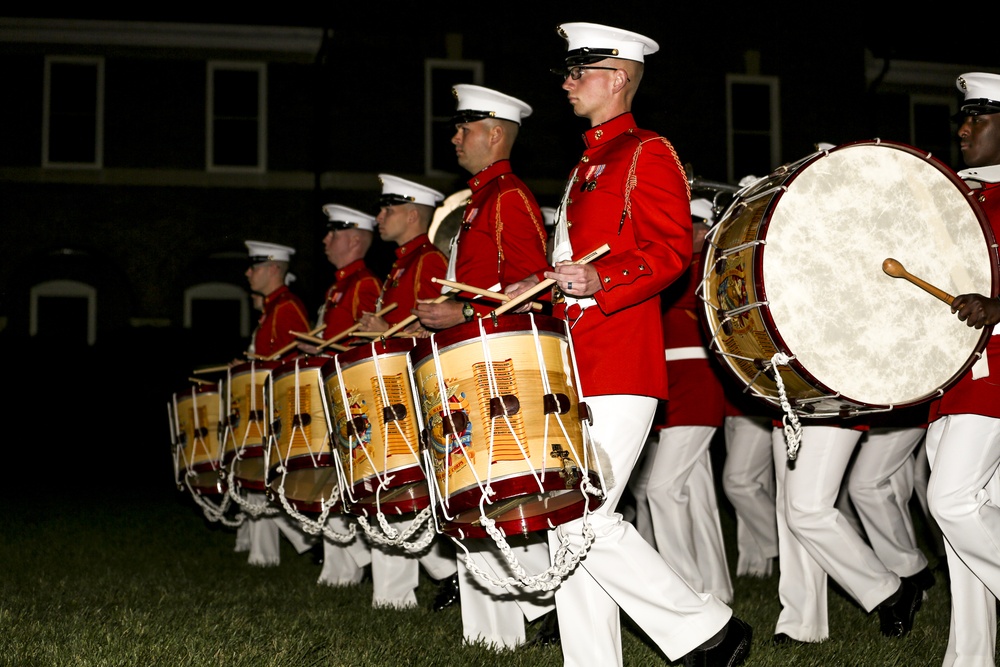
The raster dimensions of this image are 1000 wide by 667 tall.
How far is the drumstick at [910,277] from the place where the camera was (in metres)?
3.76

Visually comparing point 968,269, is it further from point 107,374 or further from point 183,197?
point 183,197

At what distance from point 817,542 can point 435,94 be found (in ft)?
45.1

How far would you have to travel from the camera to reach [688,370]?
5.84m

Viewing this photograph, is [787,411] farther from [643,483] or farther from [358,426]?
[643,483]

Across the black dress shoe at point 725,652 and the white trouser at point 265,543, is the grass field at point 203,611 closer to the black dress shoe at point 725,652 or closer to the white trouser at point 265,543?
the white trouser at point 265,543

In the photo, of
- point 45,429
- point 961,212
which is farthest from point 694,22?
point 961,212

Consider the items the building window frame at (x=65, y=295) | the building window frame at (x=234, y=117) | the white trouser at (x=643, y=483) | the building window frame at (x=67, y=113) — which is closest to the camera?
the white trouser at (x=643, y=483)

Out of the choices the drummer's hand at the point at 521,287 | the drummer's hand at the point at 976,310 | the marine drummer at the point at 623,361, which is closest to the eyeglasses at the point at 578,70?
the marine drummer at the point at 623,361

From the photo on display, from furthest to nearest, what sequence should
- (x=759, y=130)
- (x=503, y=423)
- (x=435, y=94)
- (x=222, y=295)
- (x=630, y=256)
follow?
(x=222, y=295)
(x=759, y=130)
(x=435, y=94)
(x=630, y=256)
(x=503, y=423)

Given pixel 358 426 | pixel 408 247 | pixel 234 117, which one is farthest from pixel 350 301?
pixel 234 117

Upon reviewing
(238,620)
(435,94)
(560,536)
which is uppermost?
(435,94)

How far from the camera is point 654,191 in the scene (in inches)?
144

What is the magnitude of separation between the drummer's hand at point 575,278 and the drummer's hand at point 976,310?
1.29 m

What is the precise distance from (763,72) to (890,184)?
15.2 metres
